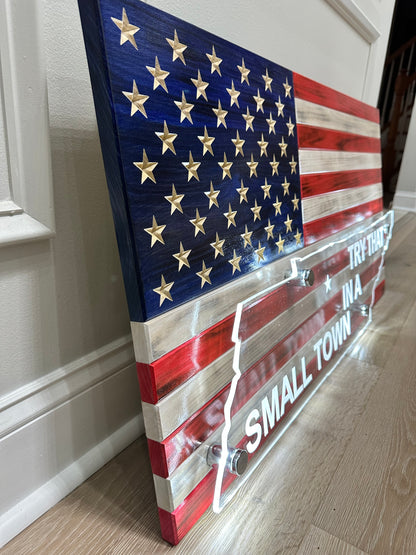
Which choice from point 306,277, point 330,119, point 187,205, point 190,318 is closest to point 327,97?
point 330,119

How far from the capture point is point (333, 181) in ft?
3.85

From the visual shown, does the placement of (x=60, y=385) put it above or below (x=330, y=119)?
below

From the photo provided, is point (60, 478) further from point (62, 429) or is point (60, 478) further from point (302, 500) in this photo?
point (302, 500)

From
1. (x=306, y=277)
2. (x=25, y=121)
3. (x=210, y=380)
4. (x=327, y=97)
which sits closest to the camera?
(x=25, y=121)

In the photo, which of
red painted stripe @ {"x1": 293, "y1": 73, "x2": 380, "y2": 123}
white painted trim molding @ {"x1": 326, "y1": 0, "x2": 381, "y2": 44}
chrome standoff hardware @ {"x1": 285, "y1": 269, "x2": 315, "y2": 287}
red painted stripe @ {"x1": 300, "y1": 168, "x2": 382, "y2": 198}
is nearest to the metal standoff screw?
chrome standoff hardware @ {"x1": 285, "y1": 269, "x2": 315, "y2": 287}

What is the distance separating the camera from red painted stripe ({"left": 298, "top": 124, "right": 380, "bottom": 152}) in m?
1.01

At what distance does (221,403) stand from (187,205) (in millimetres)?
360

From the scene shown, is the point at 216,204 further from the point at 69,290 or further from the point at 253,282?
the point at 69,290

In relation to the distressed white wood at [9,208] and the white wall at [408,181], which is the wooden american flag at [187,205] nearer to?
the distressed white wood at [9,208]

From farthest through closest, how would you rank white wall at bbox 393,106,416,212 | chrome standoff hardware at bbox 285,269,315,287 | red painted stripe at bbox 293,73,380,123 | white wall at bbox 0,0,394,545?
1. white wall at bbox 393,106,416,212
2. red painted stripe at bbox 293,73,380,123
3. chrome standoff hardware at bbox 285,269,315,287
4. white wall at bbox 0,0,394,545

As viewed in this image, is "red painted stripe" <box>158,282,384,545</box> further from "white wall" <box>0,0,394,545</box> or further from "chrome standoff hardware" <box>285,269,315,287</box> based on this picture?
"chrome standoff hardware" <box>285,269,315,287</box>

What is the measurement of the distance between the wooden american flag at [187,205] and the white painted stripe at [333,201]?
0.12 meters

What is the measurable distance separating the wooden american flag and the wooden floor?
0.07 metres

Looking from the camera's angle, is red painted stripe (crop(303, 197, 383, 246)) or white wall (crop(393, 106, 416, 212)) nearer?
red painted stripe (crop(303, 197, 383, 246))
